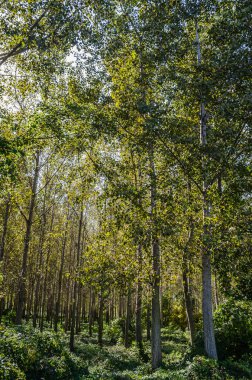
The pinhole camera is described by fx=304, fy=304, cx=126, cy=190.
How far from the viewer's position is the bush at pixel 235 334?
1347 centimetres

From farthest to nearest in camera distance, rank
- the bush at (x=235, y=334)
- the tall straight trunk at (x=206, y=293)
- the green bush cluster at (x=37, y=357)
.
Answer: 1. the bush at (x=235, y=334)
2. the tall straight trunk at (x=206, y=293)
3. the green bush cluster at (x=37, y=357)

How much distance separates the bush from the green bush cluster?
20.3ft

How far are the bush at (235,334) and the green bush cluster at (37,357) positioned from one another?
6.18m

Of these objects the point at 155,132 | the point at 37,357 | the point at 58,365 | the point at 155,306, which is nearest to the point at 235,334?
the point at 155,306

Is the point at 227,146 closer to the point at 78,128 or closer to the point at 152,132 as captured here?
the point at 152,132

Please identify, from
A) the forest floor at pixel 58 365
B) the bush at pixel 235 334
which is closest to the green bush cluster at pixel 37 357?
the forest floor at pixel 58 365

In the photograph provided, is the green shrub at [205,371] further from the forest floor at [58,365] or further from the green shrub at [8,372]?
the green shrub at [8,372]

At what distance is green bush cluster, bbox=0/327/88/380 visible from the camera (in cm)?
867

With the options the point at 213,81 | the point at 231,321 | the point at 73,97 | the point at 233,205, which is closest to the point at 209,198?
the point at 233,205

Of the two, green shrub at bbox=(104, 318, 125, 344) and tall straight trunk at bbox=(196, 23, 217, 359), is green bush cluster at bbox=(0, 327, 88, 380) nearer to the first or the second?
tall straight trunk at bbox=(196, 23, 217, 359)

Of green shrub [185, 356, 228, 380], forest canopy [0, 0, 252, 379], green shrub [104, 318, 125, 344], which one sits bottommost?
green shrub [104, 318, 125, 344]

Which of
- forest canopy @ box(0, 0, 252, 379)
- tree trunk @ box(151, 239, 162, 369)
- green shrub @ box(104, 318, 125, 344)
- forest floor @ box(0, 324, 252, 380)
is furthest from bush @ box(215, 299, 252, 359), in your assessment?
green shrub @ box(104, 318, 125, 344)

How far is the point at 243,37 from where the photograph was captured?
11.0 metres

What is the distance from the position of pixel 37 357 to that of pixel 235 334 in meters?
8.74
